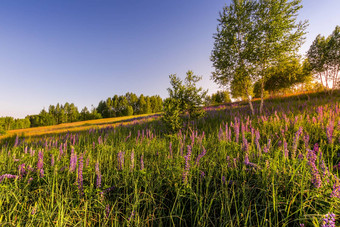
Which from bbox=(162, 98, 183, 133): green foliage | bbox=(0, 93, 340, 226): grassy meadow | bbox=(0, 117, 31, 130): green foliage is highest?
bbox=(0, 117, 31, 130): green foliage

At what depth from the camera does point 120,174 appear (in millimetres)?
2770

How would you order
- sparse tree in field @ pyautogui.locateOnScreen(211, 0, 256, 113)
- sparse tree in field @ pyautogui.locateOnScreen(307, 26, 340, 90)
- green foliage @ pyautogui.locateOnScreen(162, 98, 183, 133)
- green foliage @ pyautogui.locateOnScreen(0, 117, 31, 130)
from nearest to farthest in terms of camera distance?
1. green foliage @ pyautogui.locateOnScreen(162, 98, 183, 133)
2. sparse tree in field @ pyautogui.locateOnScreen(211, 0, 256, 113)
3. sparse tree in field @ pyautogui.locateOnScreen(307, 26, 340, 90)
4. green foliage @ pyautogui.locateOnScreen(0, 117, 31, 130)

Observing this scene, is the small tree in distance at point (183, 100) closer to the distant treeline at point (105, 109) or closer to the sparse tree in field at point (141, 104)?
the distant treeline at point (105, 109)

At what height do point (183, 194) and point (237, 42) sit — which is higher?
point (237, 42)

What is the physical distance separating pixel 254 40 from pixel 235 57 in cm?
159

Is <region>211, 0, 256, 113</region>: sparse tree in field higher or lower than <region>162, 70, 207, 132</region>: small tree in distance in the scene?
higher

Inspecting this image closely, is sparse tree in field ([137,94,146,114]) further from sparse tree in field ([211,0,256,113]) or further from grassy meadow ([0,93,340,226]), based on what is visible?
grassy meadow ([0,93,340,226])

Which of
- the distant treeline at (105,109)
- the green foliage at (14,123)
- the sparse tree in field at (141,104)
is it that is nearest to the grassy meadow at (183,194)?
the distant treeline at (105,109)

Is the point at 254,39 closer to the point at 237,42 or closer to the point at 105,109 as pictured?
the point at 237,42

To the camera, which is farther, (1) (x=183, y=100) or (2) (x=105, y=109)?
(2) (x=105, y=109)

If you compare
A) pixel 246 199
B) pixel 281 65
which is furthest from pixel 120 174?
pixel 281 65

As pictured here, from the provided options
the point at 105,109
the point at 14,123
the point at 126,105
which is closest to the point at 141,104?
the point at 126,105

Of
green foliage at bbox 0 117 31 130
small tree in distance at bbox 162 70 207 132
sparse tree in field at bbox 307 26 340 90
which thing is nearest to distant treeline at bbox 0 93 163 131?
green foliage at bbox 0 117 31 130

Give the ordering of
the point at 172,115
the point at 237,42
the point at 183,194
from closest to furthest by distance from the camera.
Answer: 1. the point at 183,194
2. the point at 172,115
3. the point at 237,42
